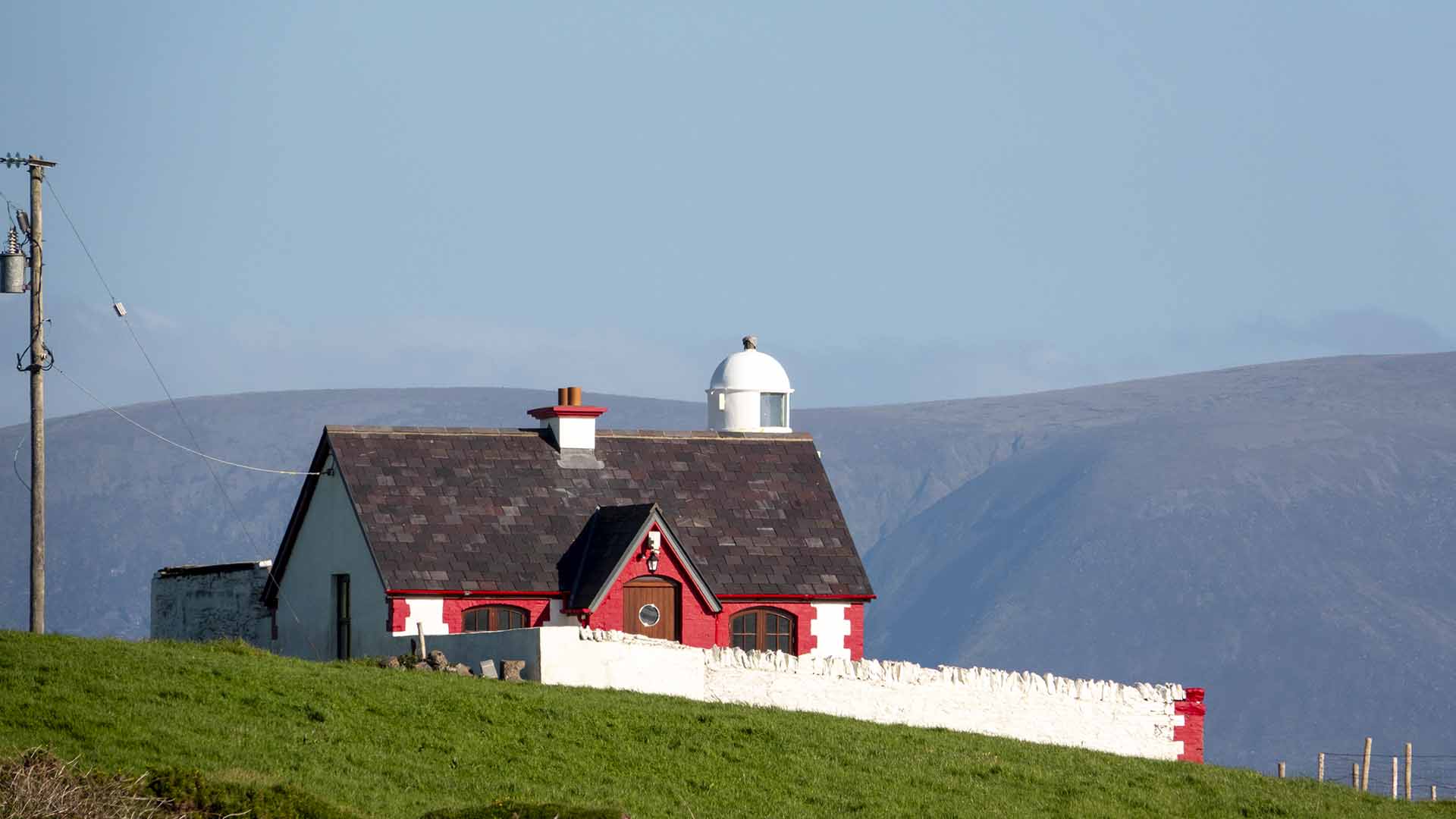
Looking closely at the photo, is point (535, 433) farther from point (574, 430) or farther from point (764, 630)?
point (764, 630)

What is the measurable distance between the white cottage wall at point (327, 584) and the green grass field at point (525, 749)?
865 centimetres

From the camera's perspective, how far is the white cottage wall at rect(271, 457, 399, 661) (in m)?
41.5

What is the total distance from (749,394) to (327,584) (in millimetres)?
11834

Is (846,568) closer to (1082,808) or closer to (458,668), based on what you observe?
(458,668)

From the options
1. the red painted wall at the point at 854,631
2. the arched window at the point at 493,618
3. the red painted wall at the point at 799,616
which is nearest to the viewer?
the arched window at the point at 493,618

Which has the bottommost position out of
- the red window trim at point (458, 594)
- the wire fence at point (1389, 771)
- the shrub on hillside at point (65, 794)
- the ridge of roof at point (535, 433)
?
the wire fence at point (1389, 771)

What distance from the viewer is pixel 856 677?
1396 inches

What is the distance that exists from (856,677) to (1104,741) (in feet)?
18.6

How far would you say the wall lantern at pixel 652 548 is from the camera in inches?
1624

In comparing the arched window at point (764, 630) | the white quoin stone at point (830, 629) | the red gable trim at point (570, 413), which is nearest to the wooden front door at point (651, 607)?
the arched window at point (764, 630)

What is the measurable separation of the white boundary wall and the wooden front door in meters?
5.20

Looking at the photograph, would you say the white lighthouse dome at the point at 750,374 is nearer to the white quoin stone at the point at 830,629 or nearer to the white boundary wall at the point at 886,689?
the white quoin stone at the point at 830,629

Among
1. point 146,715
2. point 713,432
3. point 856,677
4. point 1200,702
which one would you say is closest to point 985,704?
point 856,677

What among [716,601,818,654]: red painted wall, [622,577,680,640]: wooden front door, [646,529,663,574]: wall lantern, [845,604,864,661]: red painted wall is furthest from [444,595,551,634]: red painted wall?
[845,604,864,661]: red painted wall
